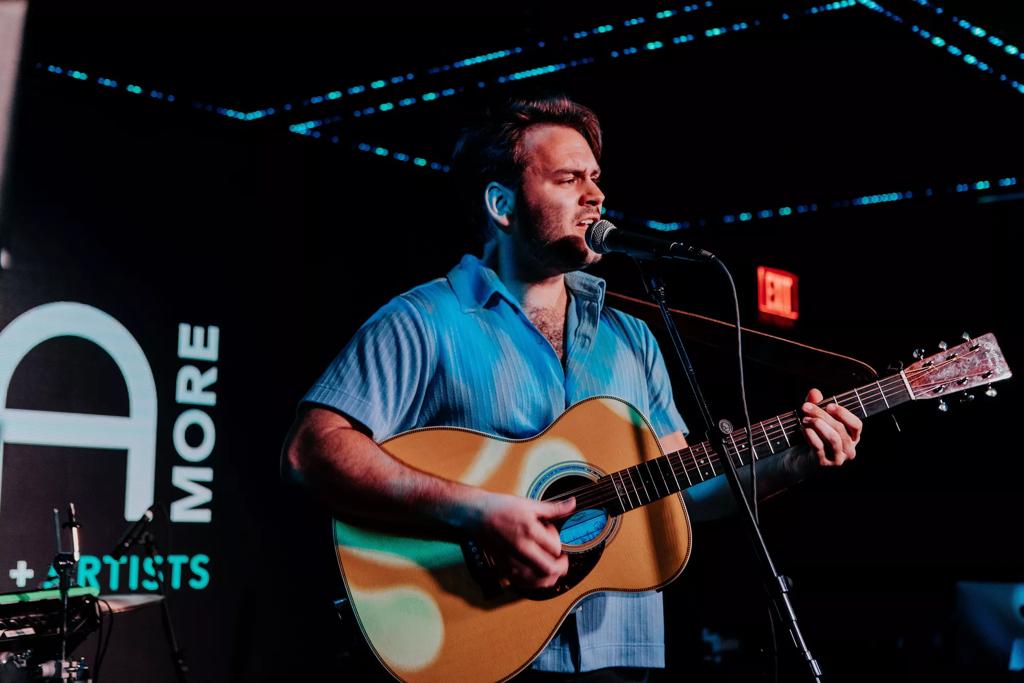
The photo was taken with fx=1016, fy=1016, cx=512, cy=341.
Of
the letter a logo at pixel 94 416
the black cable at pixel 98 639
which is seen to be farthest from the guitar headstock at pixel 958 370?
the letter a logo at pixel 94 416

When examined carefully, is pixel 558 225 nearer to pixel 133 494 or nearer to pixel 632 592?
pixel 632 592

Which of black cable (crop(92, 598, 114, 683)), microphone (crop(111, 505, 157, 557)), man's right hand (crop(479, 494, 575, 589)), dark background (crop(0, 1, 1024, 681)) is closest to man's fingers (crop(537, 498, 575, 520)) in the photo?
man's right hand (crop(479, 494, 575, 589))

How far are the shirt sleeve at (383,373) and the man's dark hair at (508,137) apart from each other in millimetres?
517

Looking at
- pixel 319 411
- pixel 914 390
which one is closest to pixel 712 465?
pixel 914 390

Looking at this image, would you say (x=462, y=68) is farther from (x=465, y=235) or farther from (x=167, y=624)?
(x=167, y=624)

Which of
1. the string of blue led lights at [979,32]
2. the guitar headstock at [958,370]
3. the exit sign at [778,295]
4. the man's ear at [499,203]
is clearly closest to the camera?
the guitar headstock at [958,370]

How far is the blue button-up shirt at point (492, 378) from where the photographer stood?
2.44 m

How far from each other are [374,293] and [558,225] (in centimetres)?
396

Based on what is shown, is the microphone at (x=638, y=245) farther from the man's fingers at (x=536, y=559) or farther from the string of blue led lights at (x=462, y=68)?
the string of blue led lights at (x=462, y=68)

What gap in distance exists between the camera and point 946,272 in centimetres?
723

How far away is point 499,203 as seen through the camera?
288cm

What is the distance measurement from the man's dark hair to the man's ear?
0.02 meters

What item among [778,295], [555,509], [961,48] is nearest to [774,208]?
[778,295]

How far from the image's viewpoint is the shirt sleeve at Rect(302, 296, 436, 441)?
2457mm
